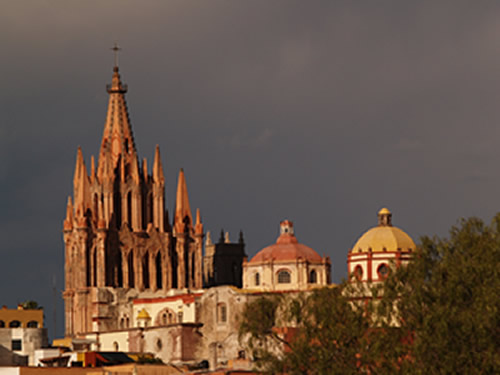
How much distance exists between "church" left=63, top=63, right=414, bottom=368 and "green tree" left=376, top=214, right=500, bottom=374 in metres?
60.3

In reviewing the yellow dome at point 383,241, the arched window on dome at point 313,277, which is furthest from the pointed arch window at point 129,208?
the yellow dome at point 383,241

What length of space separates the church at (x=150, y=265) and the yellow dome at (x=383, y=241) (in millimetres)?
142

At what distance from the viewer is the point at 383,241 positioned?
442ft

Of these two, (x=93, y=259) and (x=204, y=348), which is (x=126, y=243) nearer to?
(x=93, y=259)

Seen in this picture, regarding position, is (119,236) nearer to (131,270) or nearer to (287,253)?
(131,270)

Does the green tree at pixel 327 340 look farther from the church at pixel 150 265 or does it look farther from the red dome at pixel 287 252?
the red dome at pixel 287 252

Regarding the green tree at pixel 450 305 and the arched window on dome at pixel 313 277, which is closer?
the green tree at pixel 450 305

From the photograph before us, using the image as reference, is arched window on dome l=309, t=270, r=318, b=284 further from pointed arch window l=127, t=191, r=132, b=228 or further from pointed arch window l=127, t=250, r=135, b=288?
pointed arch window l=127, t=191, r=132, b=228

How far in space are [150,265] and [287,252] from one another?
65.3ft

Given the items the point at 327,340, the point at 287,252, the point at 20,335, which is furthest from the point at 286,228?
the point at 327,340

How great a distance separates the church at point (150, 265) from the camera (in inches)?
5285

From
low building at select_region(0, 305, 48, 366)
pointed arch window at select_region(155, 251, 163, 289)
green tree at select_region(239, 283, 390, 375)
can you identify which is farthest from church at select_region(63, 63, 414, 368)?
green tree at select_region(239, 283, 390, 375)

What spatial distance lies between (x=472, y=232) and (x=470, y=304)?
232 inches

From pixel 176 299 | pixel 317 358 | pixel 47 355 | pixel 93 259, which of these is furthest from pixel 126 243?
pixel 317 358
